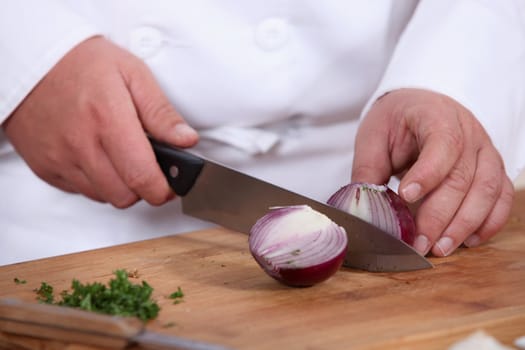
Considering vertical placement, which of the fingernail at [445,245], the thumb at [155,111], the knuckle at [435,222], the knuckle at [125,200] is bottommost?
the fingernail at [445,245]

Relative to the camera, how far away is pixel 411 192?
4.12ft

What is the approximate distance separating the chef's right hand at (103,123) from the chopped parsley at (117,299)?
348 mm

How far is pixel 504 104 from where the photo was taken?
5.09 feet

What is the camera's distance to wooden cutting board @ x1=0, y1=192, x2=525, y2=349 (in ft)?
3.25

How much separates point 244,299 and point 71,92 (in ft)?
1.71

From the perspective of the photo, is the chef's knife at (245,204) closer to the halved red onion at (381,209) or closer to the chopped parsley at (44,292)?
the halved red onion at (381,209)

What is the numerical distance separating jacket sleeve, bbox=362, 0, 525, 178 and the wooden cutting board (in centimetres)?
22

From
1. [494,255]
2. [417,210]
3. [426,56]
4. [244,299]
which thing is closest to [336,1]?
[426,56]

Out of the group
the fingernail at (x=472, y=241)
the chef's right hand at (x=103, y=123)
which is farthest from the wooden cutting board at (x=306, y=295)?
the chef's right hand at (x=103, y=123)

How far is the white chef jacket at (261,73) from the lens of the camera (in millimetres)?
1480

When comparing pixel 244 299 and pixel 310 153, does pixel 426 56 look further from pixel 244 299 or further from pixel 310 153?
pixel 244 299

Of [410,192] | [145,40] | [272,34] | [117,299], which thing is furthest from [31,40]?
[410,192]

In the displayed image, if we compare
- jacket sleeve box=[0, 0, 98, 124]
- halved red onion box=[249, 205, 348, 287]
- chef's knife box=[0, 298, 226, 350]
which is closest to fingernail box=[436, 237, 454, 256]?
halved red onion box=[249, 205, 348, 287]

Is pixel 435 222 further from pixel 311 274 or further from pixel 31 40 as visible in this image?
pixel 31 40
